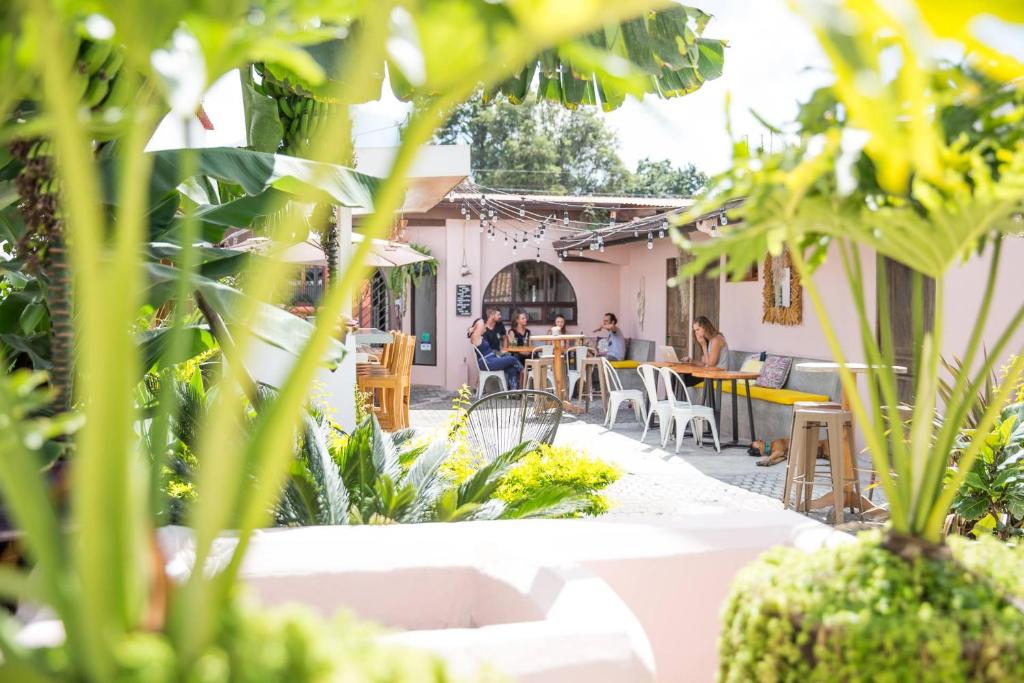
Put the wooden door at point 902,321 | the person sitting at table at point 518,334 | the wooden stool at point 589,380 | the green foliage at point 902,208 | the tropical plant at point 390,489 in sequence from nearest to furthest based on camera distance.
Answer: the green foliage at point 902,208 → the tropical plant at point 390,489 → the wooden door at point 902,321 → the wooden stool at point 589,380 → the person sitting at table at point 518,334

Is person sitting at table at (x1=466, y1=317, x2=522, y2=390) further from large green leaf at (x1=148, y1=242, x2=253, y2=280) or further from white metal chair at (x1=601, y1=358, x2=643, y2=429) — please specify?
large green leaf at (x1=148, y1=242, x2=253, y2=280)

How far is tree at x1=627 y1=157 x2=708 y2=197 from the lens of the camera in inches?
1494

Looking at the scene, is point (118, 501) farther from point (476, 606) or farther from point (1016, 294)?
point (1016, 294)

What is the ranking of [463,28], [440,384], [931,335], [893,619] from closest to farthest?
[463,28] → [893,619] → [931,335] → [440,384]

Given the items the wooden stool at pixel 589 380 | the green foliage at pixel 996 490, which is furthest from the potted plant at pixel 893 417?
the wooden stool at pixel 589 380

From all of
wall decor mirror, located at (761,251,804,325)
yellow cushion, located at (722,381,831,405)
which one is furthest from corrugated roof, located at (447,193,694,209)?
yellow cushion, located at (722,381,831,405)

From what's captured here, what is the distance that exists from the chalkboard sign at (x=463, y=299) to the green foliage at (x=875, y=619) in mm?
14832

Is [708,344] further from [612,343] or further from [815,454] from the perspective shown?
A: [815,454]

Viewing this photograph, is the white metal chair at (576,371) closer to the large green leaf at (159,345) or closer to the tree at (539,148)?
the large green leaf at (159,345)

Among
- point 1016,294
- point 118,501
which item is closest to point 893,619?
point 118,501

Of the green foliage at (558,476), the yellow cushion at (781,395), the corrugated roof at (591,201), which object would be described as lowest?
the yellow cushion at (781,395)

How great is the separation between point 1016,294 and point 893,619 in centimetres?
679

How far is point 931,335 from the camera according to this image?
1571 mm

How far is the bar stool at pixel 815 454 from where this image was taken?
19.4 ft
